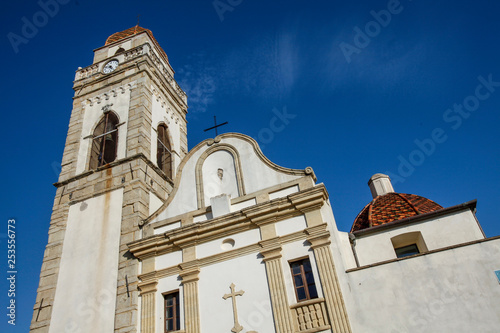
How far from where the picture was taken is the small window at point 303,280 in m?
11.4

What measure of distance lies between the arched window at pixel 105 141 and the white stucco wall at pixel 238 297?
27.7ft

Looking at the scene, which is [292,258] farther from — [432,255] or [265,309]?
[432,255]

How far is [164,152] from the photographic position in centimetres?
1988

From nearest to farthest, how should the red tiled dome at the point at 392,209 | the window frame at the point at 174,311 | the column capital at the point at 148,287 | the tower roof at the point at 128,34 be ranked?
the window frame at the point at 174,311 < the column capital at the point at 148,287 < the red tiled dome at the point at 392,209 < the tower roof at the point at 128,34

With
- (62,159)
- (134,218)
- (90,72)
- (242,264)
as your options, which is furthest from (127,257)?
(90,72)

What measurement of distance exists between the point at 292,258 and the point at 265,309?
163 cm

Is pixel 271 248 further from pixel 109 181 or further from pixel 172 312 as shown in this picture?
pixel 109 181

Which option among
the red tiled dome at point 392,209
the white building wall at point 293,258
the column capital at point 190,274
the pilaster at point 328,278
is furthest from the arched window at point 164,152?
the pilaster at point 328,278

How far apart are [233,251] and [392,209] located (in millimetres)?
8064

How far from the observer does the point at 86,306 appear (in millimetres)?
13641

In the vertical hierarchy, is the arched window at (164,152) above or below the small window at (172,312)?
above

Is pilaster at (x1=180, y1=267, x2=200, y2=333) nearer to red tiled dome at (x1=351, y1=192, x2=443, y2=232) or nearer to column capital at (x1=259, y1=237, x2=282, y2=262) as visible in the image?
column capital at (x1=259, y1=237, x2=282, y2=262)

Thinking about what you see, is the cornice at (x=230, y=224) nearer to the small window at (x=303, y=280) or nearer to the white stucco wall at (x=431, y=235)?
the small window at (x=303, y=280)

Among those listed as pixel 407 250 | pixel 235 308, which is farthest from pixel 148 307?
pixel 407 250
